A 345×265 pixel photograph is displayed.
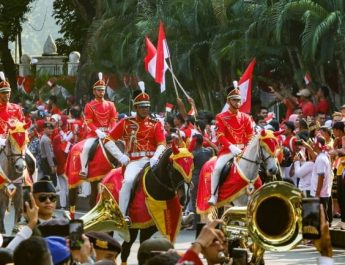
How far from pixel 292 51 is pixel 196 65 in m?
4.52

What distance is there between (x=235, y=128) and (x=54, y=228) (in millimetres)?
11154

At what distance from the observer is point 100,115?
25109 mm

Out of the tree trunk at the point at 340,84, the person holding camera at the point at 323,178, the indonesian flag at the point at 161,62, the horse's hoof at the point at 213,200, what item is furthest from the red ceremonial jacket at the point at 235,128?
the tree trunk at the point at 340,84

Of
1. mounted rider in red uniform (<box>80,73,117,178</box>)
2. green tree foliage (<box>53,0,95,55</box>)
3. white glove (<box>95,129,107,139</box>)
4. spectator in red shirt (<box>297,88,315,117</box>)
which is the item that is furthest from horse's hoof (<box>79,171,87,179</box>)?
green tree foliage (<box>53,0,95,55</box>)

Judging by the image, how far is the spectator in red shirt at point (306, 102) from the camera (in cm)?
2695

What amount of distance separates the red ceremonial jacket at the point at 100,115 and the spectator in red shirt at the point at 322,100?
164 inches

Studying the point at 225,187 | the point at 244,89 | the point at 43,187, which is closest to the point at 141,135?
the point at 225,187

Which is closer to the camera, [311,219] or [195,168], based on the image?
[311,219]

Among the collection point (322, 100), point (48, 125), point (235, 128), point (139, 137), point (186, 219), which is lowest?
point (48, 125)

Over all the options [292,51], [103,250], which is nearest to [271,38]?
[292,51]

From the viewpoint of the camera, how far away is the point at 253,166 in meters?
20.3

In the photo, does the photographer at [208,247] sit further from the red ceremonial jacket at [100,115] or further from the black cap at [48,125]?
the black cap at [48,125]

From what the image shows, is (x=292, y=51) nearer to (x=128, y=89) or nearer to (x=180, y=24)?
(x=180, y=24)

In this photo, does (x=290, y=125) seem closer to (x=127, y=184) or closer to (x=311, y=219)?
(x=127, y=184)
